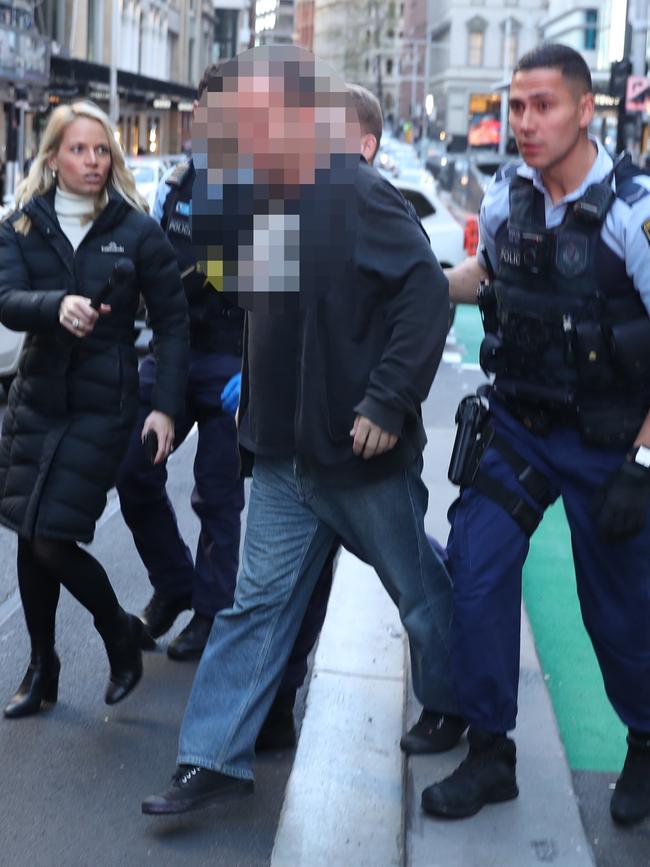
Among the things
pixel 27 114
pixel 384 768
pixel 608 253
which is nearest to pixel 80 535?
pixel 384 768

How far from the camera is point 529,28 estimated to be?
131 m

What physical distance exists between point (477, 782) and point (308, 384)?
1128mm

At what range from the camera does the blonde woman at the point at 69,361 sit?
4582 millimetres

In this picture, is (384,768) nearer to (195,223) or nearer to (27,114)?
(195,223)

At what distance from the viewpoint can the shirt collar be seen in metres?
3.89

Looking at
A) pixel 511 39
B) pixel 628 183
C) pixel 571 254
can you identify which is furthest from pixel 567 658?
pixel 511 39

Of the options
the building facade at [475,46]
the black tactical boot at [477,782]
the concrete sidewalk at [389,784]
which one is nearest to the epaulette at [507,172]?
the black tactical boot at [477,782]

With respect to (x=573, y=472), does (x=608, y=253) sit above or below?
above

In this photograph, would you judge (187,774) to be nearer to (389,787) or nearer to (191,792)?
(191,792)

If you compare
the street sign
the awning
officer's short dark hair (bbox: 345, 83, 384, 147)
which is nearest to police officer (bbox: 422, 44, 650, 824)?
officer's short dark hair (bbox: 345, 83, 384, 147)

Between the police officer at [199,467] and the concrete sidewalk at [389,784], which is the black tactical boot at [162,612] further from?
the concrete sidewalk at [389,784]

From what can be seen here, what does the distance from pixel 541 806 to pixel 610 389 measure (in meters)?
1.10

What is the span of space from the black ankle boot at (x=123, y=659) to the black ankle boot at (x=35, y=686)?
0.58ft

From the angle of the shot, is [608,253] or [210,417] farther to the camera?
[210,417]
